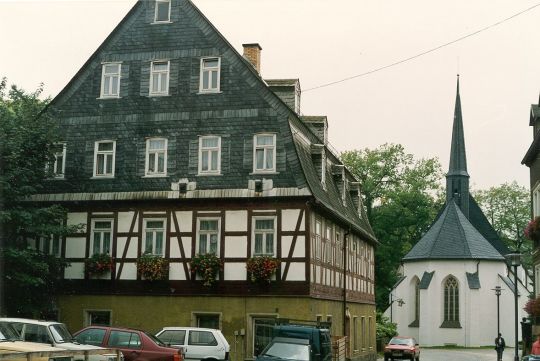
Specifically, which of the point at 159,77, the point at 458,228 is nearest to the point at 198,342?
the point at 159,77

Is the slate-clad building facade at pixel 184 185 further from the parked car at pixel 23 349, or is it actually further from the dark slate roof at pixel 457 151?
the dark slate roof at pixel 457 151

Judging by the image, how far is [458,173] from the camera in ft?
280

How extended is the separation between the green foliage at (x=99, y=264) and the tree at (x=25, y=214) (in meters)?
0.95

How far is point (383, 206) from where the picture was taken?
74.6 meters

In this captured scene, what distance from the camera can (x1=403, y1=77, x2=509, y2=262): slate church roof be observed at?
73.8 m

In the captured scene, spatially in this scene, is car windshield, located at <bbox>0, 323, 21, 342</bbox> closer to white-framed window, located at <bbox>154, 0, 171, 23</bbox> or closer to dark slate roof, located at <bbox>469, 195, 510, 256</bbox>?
white-framed window, located at <bbox>154, 0, 171, 23</bbox>

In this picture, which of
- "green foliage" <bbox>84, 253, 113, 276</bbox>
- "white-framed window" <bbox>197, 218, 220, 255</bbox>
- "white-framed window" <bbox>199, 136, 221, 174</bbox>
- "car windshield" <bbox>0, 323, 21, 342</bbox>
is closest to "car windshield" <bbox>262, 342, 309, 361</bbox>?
"car windshield" <bbox>0, 323, 21, 342</bbox>

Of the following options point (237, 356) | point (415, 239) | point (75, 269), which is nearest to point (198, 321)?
point (237, 356)

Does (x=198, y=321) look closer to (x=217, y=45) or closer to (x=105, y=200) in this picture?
(x=105, y=200)

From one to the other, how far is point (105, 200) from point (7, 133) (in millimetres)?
4324

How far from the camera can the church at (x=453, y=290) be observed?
7131cm

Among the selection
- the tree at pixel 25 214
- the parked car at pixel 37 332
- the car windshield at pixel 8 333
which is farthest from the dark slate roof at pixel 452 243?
the car windshield at pixel 8 333

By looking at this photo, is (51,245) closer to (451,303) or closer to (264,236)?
(264,236)

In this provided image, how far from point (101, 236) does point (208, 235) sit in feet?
13.8
